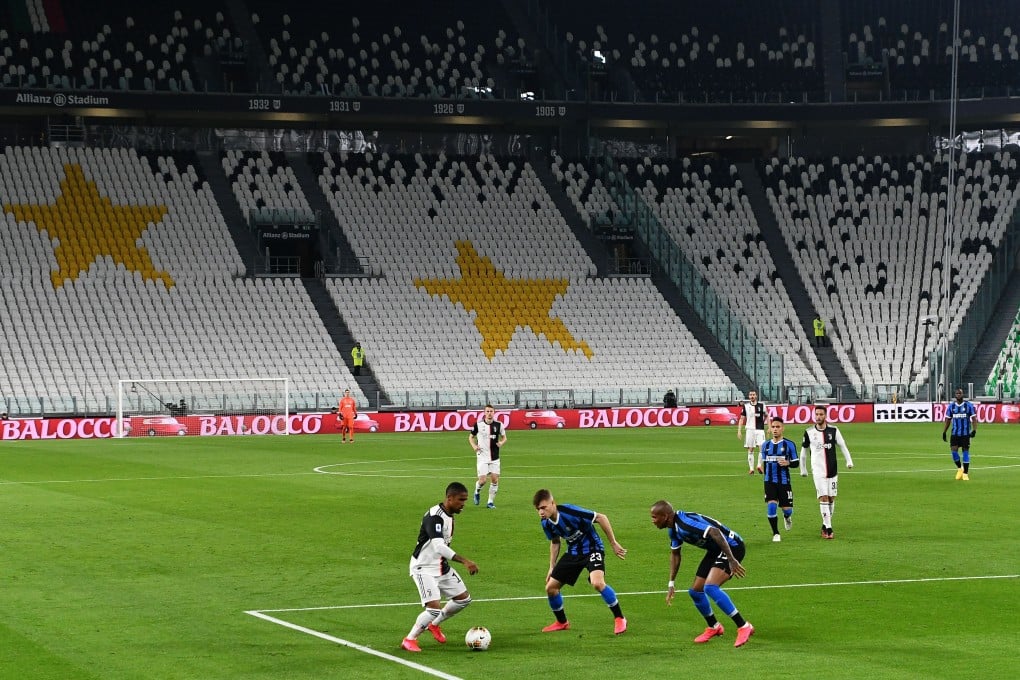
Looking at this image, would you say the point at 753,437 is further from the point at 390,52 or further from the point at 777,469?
the point at 390,52

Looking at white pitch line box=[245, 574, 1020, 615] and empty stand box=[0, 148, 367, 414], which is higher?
empty stand box=[0, 148, 367, 414]

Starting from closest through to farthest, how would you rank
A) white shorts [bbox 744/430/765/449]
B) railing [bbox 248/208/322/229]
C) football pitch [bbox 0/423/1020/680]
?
football pitch [bbox 0/423/1020/680] → white shorts [bbox 744/430/765/449] → railing [bbox 248/208/322/229]

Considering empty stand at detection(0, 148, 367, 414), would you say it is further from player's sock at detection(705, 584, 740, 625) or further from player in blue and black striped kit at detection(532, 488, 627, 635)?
player's sock at detection(705, 584, 740, 625)

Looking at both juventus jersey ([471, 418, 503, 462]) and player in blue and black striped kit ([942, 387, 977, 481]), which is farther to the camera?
player in blue and black striped kit ([942, 387, 977, 481])

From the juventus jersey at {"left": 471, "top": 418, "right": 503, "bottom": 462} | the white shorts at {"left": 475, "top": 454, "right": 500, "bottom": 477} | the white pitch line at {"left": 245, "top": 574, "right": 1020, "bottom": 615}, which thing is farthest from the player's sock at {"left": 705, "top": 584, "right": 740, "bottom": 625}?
the juventus jersey at {"left": 471, "top": 418, "right": 503, "bottom": 462}

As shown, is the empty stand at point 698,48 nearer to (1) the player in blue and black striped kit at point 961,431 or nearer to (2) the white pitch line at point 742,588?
→ (1) the player in blue and black striped kit at point 961,431

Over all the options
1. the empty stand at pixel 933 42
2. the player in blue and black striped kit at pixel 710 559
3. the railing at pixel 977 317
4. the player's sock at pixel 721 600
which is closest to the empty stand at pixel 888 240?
the railing at pixel 977 317

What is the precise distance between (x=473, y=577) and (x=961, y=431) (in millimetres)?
19233

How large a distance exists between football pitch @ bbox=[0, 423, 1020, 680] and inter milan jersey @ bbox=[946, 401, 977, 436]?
133cm

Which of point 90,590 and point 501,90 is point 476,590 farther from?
point 501,90

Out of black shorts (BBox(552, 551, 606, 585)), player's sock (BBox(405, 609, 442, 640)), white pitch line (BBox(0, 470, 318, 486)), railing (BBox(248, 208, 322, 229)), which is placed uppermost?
railing (BBox(248, 208, 322, 229))

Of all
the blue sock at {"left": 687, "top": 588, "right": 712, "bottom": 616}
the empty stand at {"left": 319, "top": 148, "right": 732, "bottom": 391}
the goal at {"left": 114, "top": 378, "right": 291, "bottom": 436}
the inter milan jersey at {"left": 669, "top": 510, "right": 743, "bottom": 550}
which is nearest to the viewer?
the inter milan jersey at {"left": 669, "top": 510, "right": 743, "bottom": 550}

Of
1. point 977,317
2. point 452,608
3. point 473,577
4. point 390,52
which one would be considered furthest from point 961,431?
point 390,52

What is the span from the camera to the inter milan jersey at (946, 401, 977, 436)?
35.7 meters
